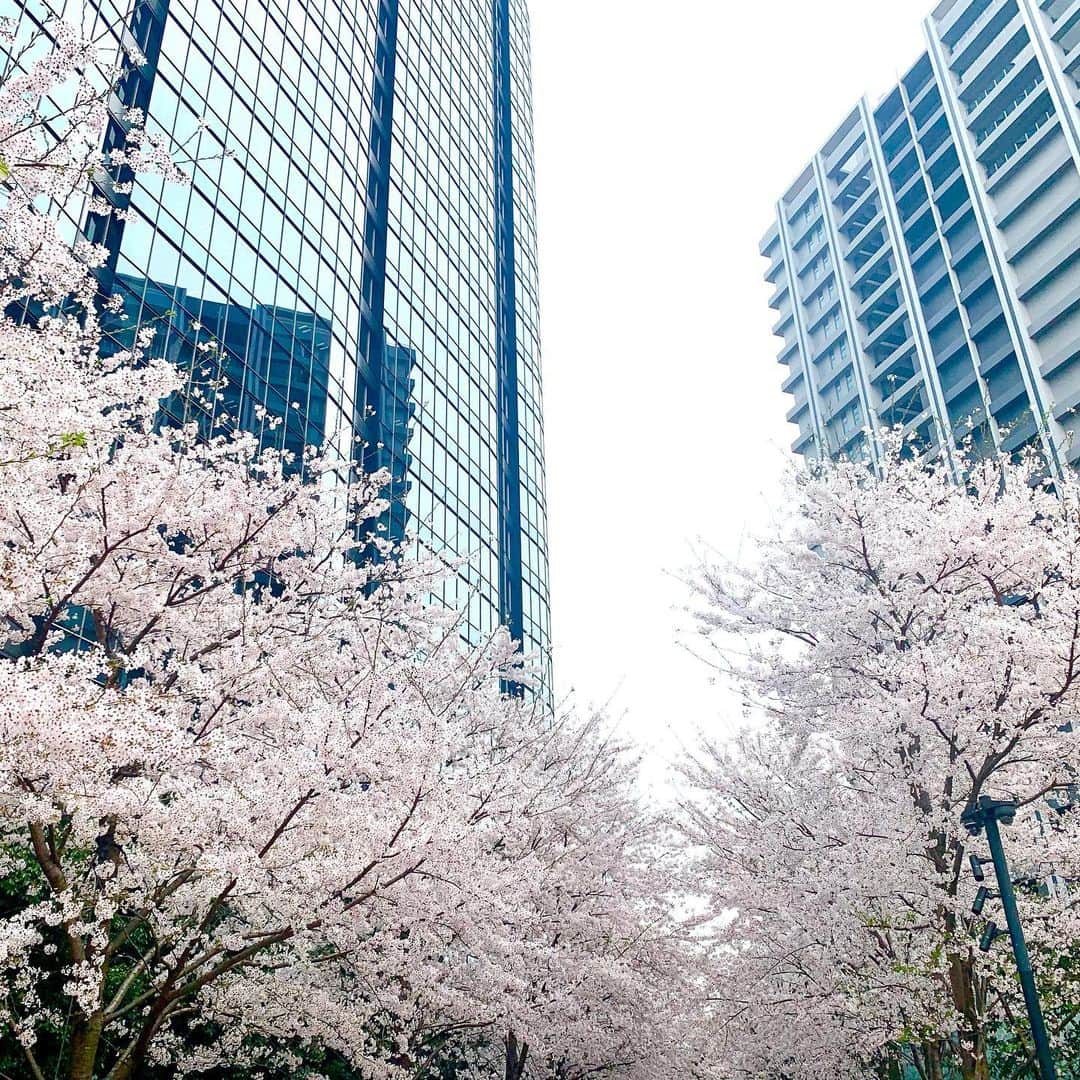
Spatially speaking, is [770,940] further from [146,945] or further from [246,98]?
[246,98]

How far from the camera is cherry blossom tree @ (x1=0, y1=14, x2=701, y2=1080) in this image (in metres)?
6.78

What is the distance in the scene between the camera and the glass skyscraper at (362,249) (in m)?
23.5

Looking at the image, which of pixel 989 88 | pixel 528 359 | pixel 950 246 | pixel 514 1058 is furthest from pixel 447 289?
pixel 989 88

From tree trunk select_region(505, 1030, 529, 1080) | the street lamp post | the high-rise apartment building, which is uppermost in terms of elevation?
the high-rise apartment building

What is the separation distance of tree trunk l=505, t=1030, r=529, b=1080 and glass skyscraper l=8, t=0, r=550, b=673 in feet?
33.0

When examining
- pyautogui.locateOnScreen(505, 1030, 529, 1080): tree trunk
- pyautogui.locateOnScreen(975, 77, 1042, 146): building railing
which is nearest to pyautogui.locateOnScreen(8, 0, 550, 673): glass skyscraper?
pyautogui.locateOnScreen(505, 1030, 529, 1080): tree trunk

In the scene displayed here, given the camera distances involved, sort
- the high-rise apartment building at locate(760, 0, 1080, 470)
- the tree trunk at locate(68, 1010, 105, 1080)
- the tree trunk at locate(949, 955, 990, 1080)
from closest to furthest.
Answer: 1. the tree trunk at locate(68, 1010, 105, 1080)
2. the tree trunk at locate(949, 955, 990, 1080)
3. the high-rise apartment building at locate(760, 0, 1080, 470)

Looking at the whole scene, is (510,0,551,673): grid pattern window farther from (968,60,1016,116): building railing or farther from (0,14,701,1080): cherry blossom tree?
(968,60,1016,116): building railing

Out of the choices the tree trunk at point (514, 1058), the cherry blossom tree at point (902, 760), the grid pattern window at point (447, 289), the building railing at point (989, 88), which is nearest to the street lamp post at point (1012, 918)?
the cherry blossom tree at point (902, 760)

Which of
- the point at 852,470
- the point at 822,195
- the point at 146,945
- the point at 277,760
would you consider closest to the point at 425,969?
the point at 146,945

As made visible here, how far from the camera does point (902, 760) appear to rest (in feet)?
40.3

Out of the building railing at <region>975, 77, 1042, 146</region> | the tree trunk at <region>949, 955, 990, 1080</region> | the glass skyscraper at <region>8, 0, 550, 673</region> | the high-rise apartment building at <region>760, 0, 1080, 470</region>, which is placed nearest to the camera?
the tree trunk at <region>949, 955, 990, 1080</region>

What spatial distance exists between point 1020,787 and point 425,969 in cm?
788

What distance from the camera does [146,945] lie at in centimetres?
1095
